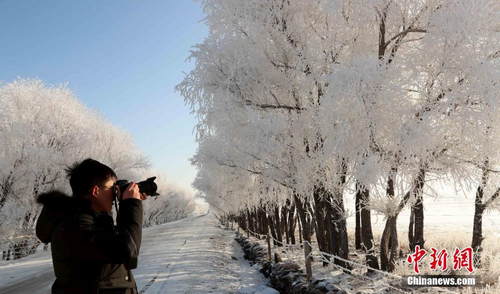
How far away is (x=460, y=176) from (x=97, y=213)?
5.65 meters

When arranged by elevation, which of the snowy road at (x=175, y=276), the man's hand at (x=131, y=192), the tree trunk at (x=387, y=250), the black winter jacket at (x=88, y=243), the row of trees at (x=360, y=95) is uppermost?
the row of trees at (x=360, y=95)

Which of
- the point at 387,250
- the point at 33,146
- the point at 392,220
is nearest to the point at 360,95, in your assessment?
the point at 392,220

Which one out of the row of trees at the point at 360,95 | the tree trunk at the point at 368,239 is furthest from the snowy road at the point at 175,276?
the tree trunk at the point at 368,239

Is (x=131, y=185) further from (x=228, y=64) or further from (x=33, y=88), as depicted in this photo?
(x=33, y=88)

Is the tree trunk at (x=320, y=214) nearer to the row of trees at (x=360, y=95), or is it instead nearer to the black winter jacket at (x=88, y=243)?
the row of trees at (x=360, y=95)

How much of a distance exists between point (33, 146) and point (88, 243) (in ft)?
80.5

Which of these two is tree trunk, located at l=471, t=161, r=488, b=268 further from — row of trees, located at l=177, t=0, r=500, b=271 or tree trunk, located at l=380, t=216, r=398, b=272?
tree trunk, located at l=380, t=216, r=398, b=272

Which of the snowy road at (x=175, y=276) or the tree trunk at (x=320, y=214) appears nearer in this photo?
the tree trunk at (x=320, y=214)

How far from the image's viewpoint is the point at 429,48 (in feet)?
19.9

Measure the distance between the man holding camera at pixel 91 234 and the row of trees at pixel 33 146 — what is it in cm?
2002

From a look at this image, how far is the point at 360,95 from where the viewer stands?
228 inches

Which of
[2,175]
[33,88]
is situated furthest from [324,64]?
[33,88]

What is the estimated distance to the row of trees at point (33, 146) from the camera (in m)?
22.5

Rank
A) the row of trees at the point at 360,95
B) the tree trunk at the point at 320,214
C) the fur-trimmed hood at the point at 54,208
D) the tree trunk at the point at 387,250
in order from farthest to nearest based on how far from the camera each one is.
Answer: the tree trunk at the point at 320,214
the tree trunk at the point at 387,250
the row of trees at the point at 360,95
the fur-trimmed hood at the point at 54,208
